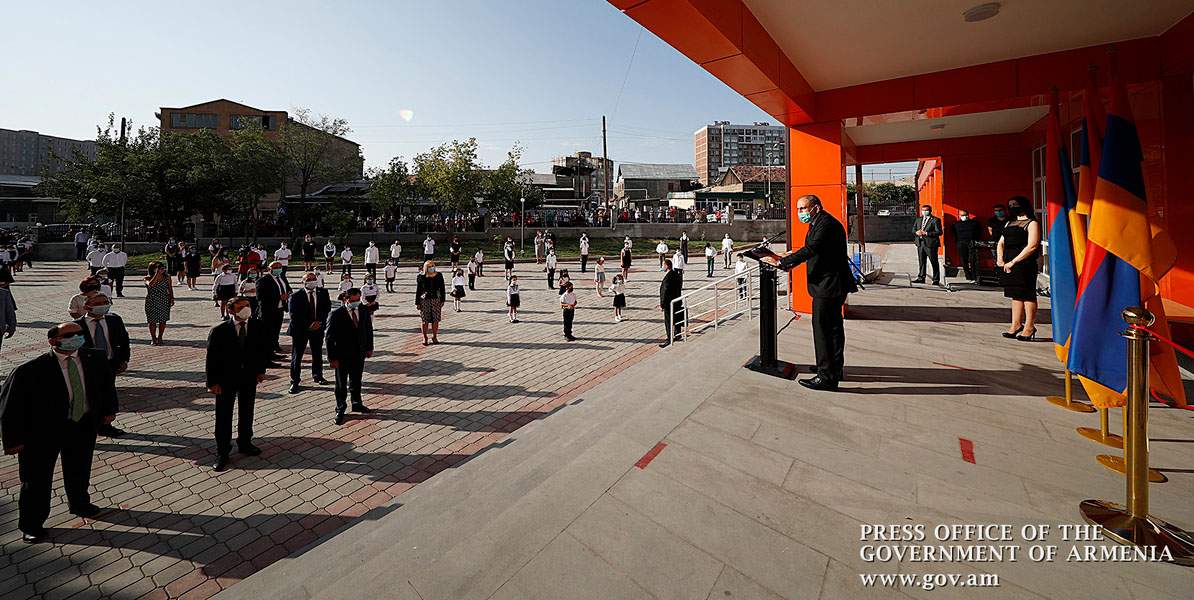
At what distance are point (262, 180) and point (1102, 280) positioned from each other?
45.8 meters

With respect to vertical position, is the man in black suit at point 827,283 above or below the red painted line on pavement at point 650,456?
above

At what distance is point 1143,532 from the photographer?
2.62 metres

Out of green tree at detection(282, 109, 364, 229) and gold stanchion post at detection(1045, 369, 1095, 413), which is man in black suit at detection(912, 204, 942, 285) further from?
green tree at detection(282, 109, 364, 229)

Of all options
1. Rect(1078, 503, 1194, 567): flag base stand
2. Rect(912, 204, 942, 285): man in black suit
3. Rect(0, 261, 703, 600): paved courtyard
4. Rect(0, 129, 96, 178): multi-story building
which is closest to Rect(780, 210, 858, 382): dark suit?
Rect(1078, 503, 1194, 567): flag base stand

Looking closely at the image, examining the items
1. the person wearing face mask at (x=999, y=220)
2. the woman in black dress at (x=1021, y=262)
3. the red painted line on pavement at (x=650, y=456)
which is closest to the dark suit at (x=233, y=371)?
the red painted line on pavement at (x=650, y=456)

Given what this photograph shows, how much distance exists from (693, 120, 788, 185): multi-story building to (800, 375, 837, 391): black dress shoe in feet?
564

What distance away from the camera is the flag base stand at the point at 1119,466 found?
10.7ft

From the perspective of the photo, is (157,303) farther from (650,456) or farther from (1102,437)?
(1102,437)

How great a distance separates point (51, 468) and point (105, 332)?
2863mm

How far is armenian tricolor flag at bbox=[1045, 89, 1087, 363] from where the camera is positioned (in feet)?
14.0

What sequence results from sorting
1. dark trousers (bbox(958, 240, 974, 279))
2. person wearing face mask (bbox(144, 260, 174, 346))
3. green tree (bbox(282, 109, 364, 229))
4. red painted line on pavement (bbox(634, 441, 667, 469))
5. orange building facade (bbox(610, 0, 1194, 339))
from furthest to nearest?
1. green tree (bbox(282, 109, 364, 229))
2. dark trousers (bbox(958, 240, 974, 279))
3. person wearing face mask (bbox(144, 260, 174, 346))
4. orange building facade (bbox(610, 0, 1194, 339))
5. red painted line on pavement (bbox(634, 441, 667, 469))

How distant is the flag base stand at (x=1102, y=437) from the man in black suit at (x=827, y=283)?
1.86 meters

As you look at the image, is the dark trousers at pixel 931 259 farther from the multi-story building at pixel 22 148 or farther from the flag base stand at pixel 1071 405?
the multi-story building at pixel 22 148

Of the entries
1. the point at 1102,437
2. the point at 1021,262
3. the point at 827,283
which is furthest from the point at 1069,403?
the point at 1021,262
